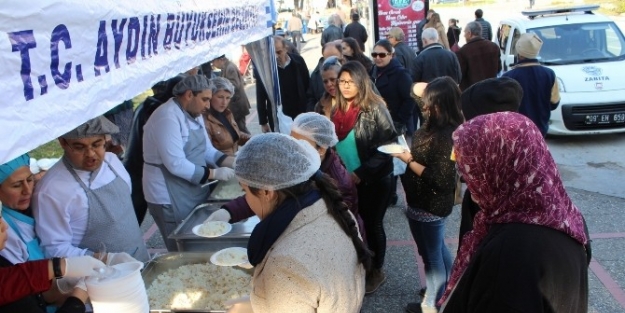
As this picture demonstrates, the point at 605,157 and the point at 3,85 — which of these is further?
the point at 605,157

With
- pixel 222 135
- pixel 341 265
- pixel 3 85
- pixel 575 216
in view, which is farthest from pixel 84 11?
pixel 222 135

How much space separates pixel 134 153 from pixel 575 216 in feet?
11.5

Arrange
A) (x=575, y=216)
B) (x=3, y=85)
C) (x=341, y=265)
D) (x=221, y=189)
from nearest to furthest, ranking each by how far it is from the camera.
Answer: (x=3, y=85) → (x=575, y=216) → (x=341, y=265) → (x=221, y=189)

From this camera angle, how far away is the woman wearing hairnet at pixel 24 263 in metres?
1.86

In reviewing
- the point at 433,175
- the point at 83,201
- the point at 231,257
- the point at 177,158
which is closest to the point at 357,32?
the point at 177,158

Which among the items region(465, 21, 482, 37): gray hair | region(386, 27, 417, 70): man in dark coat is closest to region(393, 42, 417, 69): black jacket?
region(386, 27, 417, 70): man in dark coat

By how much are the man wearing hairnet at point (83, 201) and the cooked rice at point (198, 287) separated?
0.33m

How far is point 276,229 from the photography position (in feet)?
5.54

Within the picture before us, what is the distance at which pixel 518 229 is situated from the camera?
1.56 meters

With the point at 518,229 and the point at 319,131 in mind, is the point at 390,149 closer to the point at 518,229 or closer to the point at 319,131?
the point at 319,131

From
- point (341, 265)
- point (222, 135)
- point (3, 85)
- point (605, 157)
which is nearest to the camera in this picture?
point (3, 85)

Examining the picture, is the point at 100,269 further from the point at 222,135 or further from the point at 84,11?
the point at 222,135

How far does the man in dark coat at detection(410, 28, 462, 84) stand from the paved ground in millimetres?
1930

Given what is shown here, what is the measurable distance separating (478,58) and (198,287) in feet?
19.7
